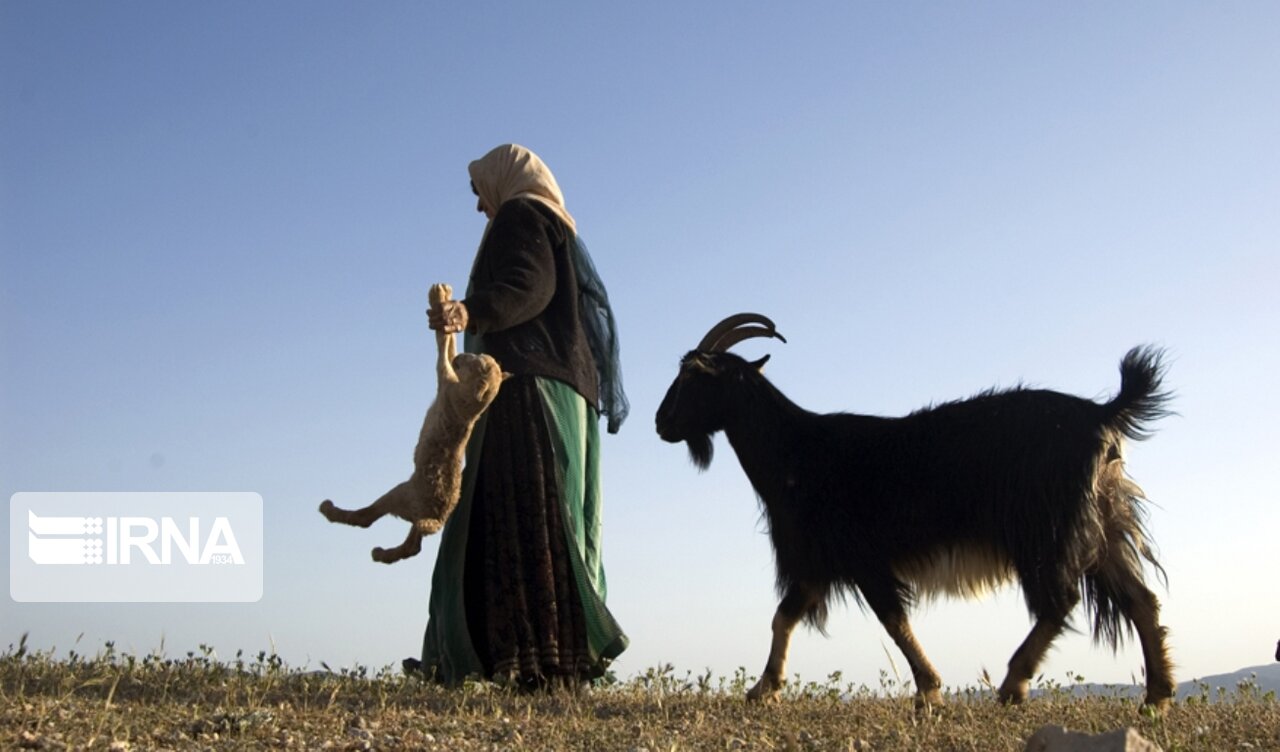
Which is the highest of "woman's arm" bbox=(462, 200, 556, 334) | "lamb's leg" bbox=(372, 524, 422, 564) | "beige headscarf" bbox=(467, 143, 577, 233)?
"beige headscarf" bbox=(467, 143, 577, 233)

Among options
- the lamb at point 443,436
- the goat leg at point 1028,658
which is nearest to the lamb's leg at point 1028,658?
the goat leg at point 1028,658

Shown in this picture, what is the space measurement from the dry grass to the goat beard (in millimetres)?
1443

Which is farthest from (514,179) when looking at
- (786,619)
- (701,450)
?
(786,619)

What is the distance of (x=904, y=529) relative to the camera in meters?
6.76

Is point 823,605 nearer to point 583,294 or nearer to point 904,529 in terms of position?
point 904,529

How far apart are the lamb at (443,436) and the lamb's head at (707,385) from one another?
163 cm

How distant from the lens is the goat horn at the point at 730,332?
788 centimetres

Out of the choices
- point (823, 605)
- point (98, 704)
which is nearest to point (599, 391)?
point (823, 605)

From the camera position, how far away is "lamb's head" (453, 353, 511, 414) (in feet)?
20.1

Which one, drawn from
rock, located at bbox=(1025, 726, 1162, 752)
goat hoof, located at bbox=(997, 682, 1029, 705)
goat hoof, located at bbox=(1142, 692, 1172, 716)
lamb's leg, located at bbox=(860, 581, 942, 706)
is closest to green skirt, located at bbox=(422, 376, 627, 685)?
lamb's leg, located at bbox=(860, 581, 942, 706)

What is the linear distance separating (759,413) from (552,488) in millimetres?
1443

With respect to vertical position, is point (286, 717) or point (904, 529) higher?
point (904, 529)

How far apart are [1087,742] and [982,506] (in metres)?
2.68

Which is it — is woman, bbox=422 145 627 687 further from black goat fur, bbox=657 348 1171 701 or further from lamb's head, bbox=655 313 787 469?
black goat fur, bbox=657 348 1171 701
